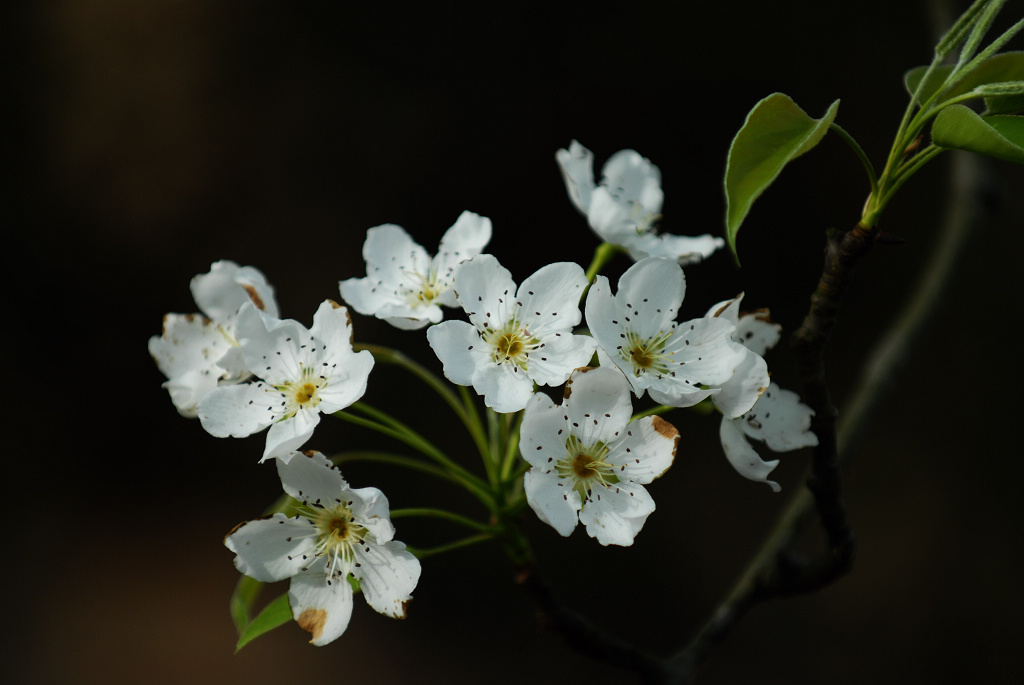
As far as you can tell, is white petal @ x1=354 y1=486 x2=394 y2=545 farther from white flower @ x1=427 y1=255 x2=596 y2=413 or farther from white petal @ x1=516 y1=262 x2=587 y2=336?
white petal @ x1=516 y1=262 x2=587 y2=336

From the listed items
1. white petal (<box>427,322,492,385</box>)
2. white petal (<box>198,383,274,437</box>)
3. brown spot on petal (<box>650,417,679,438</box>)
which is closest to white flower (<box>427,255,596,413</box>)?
white petal (<box>427,322,492,385</box>)

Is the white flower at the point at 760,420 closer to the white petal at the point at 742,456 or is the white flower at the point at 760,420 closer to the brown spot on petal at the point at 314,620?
the white petal at the point at 742,456

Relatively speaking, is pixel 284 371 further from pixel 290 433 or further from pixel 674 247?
pixel 674 247

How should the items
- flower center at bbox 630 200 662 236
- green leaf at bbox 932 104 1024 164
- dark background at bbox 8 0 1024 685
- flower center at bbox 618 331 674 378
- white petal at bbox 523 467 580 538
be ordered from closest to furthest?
green leaf at bbox 932 104 1024 164
white petal at bbox 523 467 580 538
flower center at bbox 618 331 674 378
flower center at bbox 630 200 662 236
dark background at bbox 8 0 1024 685

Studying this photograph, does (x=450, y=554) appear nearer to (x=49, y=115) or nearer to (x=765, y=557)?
(x=765, y=557)

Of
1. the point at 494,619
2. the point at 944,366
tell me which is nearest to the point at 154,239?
the point at 494,619

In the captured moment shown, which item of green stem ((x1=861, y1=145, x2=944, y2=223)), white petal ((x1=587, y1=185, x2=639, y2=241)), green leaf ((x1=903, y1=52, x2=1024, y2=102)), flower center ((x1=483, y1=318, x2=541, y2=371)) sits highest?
green leaf ((x1=903, y1=52, x2=1024, y2=102))

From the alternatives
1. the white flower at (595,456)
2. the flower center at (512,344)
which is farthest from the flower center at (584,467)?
the flower center at (512,344)
